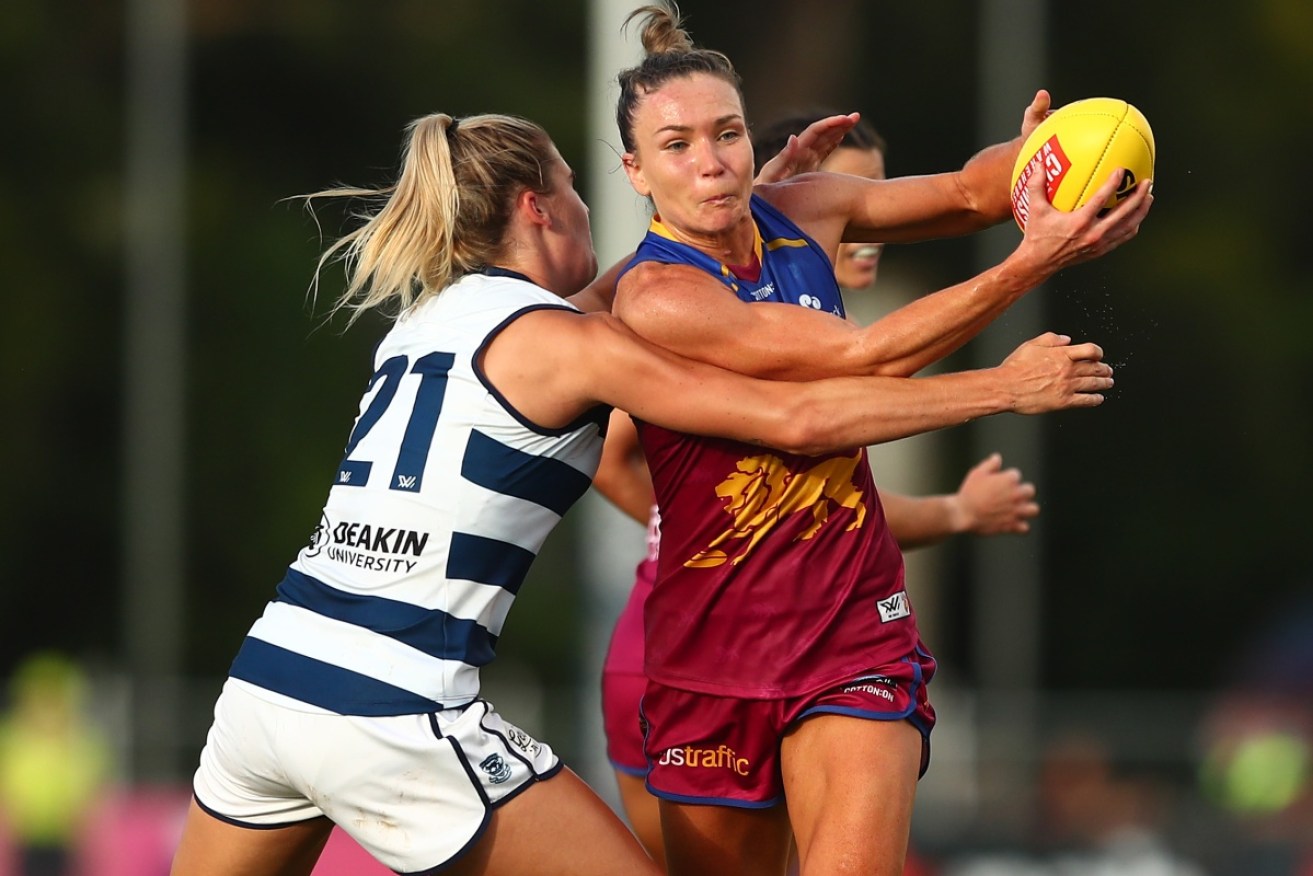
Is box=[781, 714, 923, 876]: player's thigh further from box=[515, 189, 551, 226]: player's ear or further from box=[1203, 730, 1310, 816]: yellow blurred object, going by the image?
box=[1203, 730, 1310, 816]: yellow blurred object

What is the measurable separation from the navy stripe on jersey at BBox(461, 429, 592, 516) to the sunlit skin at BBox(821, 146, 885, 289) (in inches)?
67.0

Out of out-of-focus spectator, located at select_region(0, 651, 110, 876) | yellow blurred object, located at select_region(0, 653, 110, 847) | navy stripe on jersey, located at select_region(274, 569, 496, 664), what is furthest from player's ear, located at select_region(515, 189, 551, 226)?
yellow blurred object, located at select_region(0, 653, 110, 847)

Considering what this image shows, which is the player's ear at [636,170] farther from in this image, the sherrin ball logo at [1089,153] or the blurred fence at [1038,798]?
the blurred fence at [1038,798]

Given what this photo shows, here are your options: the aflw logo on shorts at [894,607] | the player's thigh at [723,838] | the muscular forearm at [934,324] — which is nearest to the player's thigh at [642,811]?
the player's thigh at [723,838]

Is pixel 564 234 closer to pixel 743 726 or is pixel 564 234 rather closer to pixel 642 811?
pixel 743 726

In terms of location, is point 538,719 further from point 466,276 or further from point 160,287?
point 466,276

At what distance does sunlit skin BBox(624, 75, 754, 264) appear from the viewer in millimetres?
4375

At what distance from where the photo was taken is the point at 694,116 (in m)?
4.40

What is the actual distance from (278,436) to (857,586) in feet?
47.6

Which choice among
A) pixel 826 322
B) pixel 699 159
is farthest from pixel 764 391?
pixel 699 159

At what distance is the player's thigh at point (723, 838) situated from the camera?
14.8ft

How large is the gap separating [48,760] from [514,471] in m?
8.99

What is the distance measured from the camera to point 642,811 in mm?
5402

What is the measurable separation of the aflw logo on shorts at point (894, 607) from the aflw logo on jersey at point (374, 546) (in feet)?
3.49
